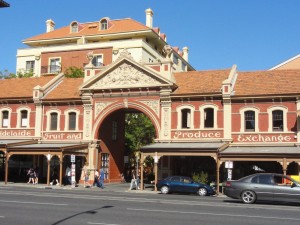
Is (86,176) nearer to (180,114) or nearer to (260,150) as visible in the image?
(180,114)

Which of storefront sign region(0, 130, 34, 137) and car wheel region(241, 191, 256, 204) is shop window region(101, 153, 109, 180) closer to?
storefront sign region(0, 130, 34, 137)

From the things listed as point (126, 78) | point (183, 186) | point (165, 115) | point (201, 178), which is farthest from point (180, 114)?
point (183, 186)

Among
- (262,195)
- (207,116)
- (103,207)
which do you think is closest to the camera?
(103,207)

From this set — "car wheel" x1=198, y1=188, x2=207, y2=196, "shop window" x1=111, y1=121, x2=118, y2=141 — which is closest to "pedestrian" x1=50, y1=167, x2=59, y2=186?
"shop window" x1=111, y1=121, x2=118, y2=141

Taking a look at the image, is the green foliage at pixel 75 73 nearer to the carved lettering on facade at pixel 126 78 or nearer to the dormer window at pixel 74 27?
→ the dormer window at pixel 74 27

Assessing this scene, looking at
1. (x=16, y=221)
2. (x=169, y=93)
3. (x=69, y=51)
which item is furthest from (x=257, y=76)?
(x=69, y=51)

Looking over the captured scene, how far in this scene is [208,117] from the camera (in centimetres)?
3170

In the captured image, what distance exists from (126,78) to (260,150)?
12.0 meters

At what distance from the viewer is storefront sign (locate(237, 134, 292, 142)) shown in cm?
2928

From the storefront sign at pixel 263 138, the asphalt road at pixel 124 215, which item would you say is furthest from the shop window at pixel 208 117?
the asphalt road at pixel 124 215

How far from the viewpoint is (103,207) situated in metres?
16.7

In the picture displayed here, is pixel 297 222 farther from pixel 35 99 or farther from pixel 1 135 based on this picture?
pixel 1 135

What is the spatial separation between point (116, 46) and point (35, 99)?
21.7 metres

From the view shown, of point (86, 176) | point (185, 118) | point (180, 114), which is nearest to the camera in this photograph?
point (180, 114)
